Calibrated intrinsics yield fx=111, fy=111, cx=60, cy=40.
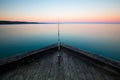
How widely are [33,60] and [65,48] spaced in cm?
196

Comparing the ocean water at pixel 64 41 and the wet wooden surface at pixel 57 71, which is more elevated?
the wet wooden surface at pixel 57 71

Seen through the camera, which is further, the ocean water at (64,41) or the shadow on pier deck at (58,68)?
the ocean water at (64,41)

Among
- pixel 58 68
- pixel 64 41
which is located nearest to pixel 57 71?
pixel 58 68

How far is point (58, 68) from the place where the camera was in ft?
12.1

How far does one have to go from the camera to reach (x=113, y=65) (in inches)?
145

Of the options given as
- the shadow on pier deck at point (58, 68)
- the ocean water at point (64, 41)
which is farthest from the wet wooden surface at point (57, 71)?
the ocean water at point (64, 41)

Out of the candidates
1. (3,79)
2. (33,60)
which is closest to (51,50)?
(33,60)

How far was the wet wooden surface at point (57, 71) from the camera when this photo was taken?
3120 mm

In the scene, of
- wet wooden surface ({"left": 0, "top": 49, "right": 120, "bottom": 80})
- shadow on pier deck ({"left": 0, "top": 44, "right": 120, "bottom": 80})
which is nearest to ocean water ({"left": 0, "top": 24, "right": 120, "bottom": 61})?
shadow on pier deck ({"left": 0, "top": 44, "right": 120, "bottom": 80})

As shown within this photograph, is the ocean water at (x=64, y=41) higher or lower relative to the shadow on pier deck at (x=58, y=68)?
lower

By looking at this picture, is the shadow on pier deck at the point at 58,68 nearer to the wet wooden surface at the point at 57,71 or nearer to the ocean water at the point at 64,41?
the wet wooden surface at the point at 57,71

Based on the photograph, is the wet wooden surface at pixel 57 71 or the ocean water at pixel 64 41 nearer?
the wet wooden surface at pixel 57 71

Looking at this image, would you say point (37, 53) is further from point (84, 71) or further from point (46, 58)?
point (84, 71)

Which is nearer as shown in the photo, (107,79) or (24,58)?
(107,79)
